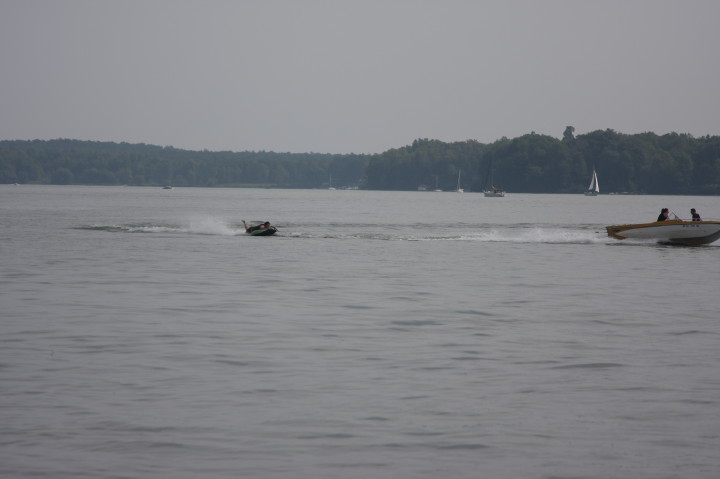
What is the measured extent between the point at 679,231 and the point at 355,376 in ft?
133

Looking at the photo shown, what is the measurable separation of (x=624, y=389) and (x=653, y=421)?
2.02 metres

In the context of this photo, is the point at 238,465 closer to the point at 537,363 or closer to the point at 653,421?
the point at 653,421

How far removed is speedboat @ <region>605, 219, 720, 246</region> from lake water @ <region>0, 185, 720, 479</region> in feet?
60.1

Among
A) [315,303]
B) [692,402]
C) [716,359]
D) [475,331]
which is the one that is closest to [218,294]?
[315,303]

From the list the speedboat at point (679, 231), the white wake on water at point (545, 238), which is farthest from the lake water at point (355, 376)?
the white wake on water at point (545, 238)

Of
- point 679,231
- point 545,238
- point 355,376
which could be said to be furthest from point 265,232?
point 355,376

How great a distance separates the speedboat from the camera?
2067 inches

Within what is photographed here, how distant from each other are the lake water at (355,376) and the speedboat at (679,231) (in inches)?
722

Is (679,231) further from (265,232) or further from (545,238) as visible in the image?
(265,232)

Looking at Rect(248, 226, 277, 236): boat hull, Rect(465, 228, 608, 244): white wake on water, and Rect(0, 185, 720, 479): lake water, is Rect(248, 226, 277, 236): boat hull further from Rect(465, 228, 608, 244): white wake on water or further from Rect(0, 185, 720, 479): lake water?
Rect(0, 185, 720, 479): lake water

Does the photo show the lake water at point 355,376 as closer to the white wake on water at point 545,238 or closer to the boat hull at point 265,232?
the boat hull at point 265,232

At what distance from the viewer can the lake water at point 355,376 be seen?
11.9 meters

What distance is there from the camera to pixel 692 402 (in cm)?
1488

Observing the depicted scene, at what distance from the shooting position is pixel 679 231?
174ft
